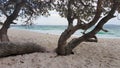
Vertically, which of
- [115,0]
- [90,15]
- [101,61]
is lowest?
[101,61]

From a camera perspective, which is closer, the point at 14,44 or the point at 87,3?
the point at 14,44

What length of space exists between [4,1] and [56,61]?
2.98 m

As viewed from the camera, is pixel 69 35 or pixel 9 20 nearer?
pixel 69 35

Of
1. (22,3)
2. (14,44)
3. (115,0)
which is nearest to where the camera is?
(115,0)

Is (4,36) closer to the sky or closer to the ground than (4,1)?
closer to the ground

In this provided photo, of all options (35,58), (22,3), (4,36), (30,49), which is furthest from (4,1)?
(35,58)

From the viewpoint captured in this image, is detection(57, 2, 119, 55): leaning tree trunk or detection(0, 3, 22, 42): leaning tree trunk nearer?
detection(57, 2, 119, 55): leaning tree trunk

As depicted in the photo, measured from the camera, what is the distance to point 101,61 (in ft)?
25.5

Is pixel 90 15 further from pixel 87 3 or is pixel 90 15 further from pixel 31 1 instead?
pixel 31 1

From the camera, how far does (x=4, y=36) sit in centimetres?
980

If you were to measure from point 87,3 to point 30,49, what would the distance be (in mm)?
2236

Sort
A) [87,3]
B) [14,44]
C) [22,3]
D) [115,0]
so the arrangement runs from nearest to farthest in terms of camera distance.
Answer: [115,0]
[14,44]
[87,3]
[22,3]

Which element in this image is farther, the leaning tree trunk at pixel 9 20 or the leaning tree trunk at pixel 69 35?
the leaning tree trunk at pixel 9 20

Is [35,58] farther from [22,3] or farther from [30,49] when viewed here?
[22,3]
